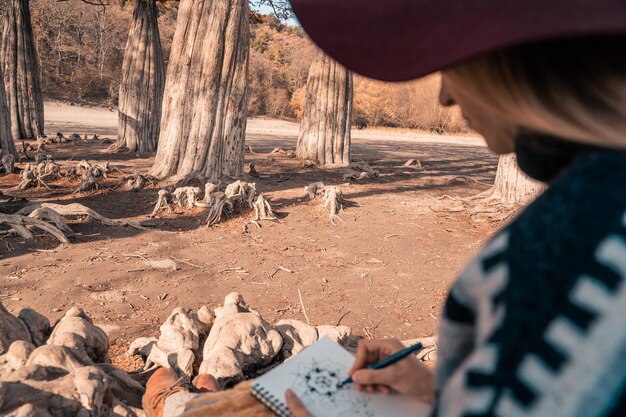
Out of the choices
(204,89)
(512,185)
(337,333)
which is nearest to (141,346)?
(337,333)

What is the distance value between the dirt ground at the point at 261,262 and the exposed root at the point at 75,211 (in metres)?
0.10

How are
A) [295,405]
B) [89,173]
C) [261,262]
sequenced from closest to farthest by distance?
1. [295,405]
2. [261,262]
3. [89,173]

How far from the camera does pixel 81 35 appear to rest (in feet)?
85.6

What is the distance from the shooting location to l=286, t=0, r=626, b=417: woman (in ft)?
2.05

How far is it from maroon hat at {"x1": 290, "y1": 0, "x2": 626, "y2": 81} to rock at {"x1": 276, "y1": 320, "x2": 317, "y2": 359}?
2.34 m

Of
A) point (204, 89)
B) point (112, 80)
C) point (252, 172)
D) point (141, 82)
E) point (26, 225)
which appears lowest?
point (26, 225)

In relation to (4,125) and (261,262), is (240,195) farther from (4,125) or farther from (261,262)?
(4,125)

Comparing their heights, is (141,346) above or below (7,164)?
below

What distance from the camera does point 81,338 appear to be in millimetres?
2502

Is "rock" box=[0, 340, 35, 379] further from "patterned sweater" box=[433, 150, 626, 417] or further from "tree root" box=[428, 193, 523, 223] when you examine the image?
"tree root" box=[428, 193, 523, 223]

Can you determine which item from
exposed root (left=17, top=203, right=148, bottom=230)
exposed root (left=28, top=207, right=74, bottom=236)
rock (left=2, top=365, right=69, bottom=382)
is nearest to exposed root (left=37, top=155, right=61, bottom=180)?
exposed root (left=17, top=203, right=148, bottom=230)

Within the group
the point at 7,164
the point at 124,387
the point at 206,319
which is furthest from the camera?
the point at 7,164

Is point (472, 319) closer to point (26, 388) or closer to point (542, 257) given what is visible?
point (542, 257)

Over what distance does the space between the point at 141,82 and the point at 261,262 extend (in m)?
8.03
